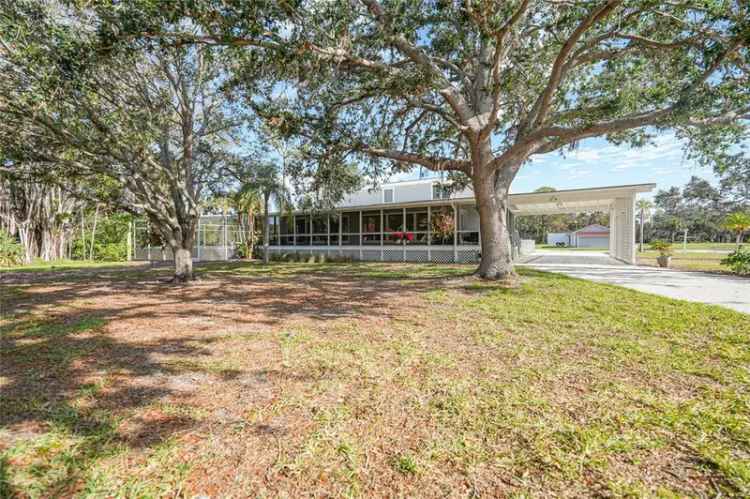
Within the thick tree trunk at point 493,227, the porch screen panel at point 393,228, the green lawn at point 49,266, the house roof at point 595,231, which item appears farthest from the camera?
the house roof at point 595,231

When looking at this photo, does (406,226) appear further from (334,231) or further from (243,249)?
(243,249)

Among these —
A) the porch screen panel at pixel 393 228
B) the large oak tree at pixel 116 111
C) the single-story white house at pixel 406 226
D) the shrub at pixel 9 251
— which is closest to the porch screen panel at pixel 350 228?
the single-story white house at pixel 406 226

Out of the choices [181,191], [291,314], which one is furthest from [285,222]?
[291,314]

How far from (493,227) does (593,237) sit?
157 feet

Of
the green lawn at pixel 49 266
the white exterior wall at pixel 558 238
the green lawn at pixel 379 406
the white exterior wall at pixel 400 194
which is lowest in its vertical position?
the green lawn at pixel 379 406

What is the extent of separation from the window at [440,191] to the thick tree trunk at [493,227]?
3.10 m

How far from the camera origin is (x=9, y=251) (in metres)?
16.4

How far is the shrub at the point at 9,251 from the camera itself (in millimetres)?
16125

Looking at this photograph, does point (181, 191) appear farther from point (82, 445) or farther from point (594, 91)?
point (594, 91)

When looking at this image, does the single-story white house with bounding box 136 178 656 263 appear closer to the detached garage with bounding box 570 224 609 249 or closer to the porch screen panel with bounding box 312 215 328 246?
the porch screen panel with bounding box 312 215 328 246

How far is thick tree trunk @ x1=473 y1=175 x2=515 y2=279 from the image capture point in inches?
346

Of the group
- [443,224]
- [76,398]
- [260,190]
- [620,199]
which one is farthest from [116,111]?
[620,199]

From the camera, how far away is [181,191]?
9148mm

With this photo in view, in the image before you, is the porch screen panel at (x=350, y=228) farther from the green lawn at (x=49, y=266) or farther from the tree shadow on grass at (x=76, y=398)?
the tree shadow on grass at (x=76, y=398)
